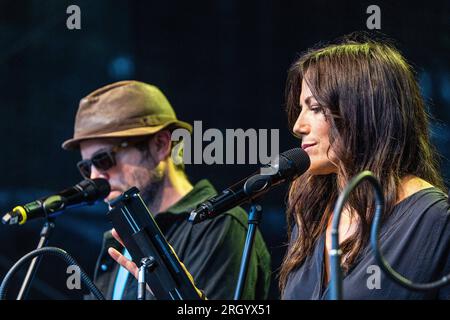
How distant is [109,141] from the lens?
3.40 meters

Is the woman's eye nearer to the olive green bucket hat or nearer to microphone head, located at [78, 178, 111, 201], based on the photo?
microphone head, located at [78, 178, 111, 201]

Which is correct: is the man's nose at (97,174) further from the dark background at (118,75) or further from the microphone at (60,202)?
the dark background at (118,75)

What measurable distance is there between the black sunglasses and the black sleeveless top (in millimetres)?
1564

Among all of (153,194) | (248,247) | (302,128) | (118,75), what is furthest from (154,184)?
(248,247)

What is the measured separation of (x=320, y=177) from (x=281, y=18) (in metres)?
1.43

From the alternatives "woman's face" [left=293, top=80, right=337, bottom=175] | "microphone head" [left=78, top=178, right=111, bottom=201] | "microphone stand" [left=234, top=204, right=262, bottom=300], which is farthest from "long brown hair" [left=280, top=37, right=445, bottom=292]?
"microphone head" [left=78, top=178, right=111, bottom=201]

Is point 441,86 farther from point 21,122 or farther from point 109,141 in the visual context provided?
point 21,122

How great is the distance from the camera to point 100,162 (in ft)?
10.9

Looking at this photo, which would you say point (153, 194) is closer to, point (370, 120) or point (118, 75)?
point (118, 75)

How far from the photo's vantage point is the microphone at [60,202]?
2512 mm

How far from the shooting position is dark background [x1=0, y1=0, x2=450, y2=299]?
365cm

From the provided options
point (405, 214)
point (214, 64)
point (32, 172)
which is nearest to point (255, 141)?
point (214, 64)

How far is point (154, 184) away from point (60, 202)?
76cm

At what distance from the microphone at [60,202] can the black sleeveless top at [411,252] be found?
3.54ft
